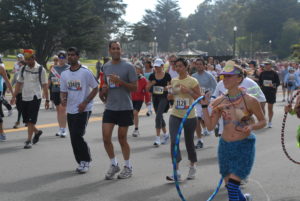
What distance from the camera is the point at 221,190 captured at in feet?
21.0

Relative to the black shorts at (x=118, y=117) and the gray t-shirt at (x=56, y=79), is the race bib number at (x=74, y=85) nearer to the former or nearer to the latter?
the black shorts at (x=118, y=117)

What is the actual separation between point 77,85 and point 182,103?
5.25 feet

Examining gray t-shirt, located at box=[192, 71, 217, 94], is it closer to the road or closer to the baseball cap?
the road

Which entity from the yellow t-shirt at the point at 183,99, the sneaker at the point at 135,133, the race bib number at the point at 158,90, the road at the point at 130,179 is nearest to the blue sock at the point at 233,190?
the road at the point at 130,179

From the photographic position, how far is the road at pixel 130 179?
6.11 meters

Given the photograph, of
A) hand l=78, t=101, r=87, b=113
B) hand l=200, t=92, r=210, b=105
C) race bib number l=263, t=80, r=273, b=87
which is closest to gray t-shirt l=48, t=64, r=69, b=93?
hand l=78, t=101, r=87, b=113

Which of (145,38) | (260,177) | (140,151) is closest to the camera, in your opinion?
(260,177)

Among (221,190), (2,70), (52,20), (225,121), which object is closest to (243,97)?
(225,121)

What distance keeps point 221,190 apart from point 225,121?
1850 mm

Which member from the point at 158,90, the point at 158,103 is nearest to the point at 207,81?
the point at 158,90

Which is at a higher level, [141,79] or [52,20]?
[52,20]

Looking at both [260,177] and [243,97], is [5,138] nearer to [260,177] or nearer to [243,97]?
[260,177]

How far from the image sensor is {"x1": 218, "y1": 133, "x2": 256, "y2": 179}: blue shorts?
15.7 feet

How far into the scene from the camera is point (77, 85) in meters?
7.21
